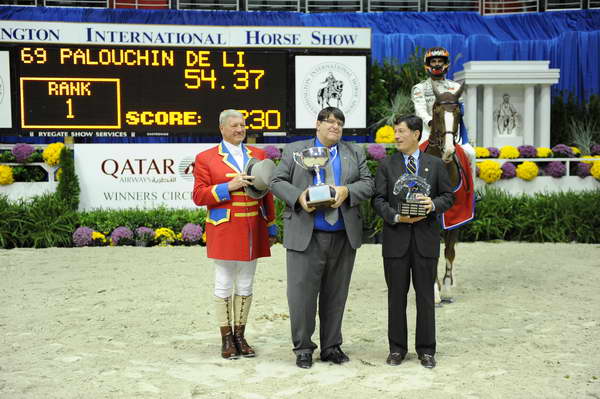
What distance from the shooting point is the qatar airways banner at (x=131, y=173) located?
1188 centimetres

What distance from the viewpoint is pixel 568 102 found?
18.1 m

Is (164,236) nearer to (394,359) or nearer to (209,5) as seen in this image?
(394,359)

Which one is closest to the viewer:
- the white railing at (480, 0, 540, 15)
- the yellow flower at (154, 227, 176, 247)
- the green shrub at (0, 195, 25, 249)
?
the green shrub at (0, 195, 25, 249)

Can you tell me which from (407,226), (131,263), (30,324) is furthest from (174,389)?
(131,263)

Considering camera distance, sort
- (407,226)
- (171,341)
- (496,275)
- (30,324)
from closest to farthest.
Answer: (407,226) < (171,341) < (30,324) < (496,275)

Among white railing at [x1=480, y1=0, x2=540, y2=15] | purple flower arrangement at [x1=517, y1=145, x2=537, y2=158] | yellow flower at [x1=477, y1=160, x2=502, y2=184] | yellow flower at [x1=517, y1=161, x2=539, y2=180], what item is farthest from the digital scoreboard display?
white railing at [x1=480, y1=0, x2=540, y2=15]

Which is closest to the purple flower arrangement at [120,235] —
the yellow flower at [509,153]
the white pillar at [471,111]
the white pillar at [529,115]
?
the yellow flower at [509,153]

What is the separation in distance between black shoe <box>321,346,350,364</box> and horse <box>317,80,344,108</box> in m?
7.71

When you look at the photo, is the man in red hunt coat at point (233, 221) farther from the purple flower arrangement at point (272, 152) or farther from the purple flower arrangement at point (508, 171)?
the purple flower arrangement at point (508, 171)

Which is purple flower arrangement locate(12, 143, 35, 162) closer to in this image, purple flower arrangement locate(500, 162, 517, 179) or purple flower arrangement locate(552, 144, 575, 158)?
purple flower arrangement locate(500, 162, 517, 179)

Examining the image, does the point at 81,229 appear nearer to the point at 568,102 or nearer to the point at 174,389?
the point at 174,389

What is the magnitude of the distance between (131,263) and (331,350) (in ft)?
17.6

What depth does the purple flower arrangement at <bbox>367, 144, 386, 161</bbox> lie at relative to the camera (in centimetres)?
1215

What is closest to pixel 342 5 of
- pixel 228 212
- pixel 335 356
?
pixel 228 212
